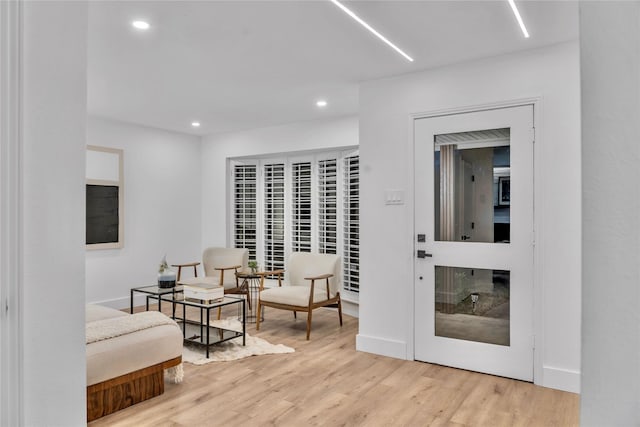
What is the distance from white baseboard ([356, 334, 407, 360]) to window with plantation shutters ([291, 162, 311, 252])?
7.45 ft

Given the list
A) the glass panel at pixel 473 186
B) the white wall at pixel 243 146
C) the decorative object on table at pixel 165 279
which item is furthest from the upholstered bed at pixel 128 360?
the white wall at pixel 243 146

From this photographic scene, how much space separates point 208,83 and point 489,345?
11.1 ft

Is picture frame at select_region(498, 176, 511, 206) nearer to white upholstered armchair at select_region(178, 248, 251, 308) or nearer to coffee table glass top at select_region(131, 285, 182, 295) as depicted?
coffee table glass top at select_region(131, 285, 182, 295)

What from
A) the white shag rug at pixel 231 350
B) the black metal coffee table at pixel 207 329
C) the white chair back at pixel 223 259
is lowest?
the white shag rug at pixel 231 350

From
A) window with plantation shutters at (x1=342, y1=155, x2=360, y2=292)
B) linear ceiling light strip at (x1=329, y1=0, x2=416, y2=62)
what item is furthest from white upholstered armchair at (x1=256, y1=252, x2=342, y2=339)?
linear ceiling light strip at (x1=329, y1=0, x2=416, y2=62)

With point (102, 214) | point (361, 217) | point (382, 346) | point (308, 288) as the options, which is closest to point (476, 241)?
point (361, 217)

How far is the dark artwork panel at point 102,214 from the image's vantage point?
545 cm
